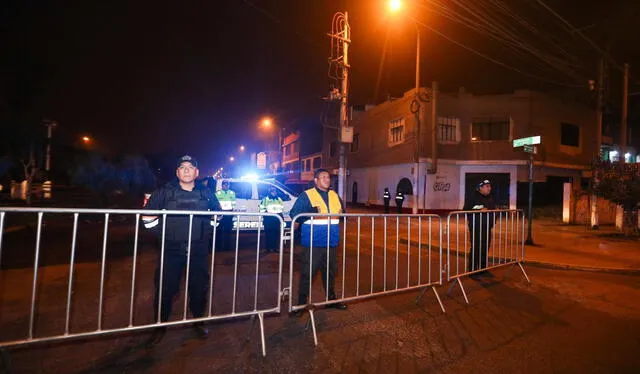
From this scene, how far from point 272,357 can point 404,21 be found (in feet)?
54.7

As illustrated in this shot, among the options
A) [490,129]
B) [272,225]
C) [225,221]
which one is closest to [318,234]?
[272,225]

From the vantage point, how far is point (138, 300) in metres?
5.25

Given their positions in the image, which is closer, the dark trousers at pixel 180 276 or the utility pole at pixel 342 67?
the dark trousers at pixel 180 276

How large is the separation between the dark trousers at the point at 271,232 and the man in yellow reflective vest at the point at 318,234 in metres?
3.87

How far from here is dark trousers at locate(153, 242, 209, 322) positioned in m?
3.99

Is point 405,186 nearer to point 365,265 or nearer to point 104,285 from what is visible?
point 365,265

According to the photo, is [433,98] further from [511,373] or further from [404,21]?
[511,373]

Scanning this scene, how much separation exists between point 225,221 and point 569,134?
2408cm

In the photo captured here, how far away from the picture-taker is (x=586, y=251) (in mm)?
9844

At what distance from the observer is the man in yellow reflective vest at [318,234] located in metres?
4.70

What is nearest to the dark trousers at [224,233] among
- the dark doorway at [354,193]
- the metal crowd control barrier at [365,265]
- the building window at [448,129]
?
the metal crowd control barrier at [365,265]

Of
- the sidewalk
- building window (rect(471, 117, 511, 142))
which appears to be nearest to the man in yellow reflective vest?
the sidewalk

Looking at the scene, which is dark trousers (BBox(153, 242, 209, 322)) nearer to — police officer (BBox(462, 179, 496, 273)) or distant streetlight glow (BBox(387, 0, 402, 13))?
police officer (BBox(462, 179, 496, 273))

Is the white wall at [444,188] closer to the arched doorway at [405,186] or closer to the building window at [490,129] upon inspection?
the arched doorway at [405,186]
